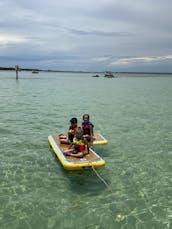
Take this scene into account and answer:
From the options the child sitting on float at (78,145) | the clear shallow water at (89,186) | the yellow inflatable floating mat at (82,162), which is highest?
the child sitting on float at (78,145)

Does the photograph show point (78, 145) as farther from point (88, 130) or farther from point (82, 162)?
point (88, 130)

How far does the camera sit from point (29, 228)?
6.68 metres

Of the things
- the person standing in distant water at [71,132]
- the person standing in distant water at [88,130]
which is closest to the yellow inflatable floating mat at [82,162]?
the person standing in distant water at [71,132]

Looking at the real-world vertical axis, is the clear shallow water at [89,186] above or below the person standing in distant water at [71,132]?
below

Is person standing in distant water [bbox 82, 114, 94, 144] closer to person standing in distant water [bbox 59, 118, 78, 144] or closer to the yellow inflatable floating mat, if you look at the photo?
person standing in distant water [bbox 59, 118, 78, 144]

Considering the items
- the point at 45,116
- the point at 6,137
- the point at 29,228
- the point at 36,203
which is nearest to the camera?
the point at 29,228

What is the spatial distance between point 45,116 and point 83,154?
38.2ft

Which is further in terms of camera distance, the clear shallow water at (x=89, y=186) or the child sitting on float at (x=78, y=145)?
the child sitting on float at (x=78, y=145)

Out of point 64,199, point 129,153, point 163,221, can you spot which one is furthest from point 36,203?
point 129,153

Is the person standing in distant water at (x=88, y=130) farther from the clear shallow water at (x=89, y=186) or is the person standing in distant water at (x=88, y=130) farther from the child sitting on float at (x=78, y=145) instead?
the child sitting on float at (x=78, y=145)

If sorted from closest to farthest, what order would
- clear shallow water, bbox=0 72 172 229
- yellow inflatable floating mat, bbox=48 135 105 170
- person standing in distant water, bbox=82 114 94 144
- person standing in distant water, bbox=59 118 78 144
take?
clear shallow water, bbox=0 72 172 229
yellow inflatable floating mat, bbox=48 135 105 170
person standing in distant water, bbox=59 118 78 144
person standing in distant water, bbox=82 114 94 144

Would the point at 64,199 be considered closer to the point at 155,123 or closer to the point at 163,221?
the point at 163,221

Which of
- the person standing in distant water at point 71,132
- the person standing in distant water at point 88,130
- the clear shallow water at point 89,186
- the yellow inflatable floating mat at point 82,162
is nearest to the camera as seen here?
the clear shallow water at point 89,186

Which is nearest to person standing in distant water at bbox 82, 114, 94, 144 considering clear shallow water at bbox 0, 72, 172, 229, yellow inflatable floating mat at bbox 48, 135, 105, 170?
clear shallow water at bbox 0, 72, 172, 229
